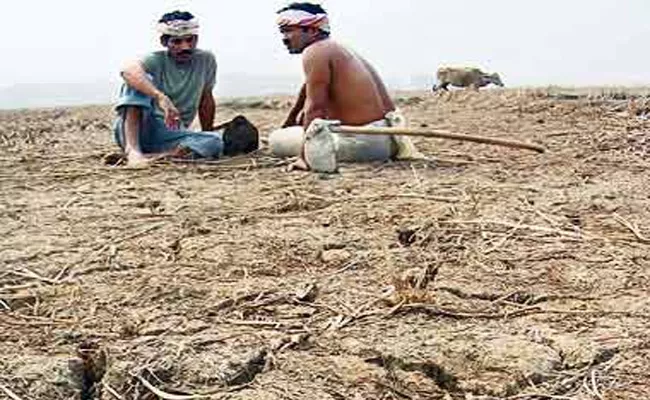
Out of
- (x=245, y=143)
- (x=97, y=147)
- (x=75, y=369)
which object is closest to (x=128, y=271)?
(x=75, y=369)

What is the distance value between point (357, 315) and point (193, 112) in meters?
2.82

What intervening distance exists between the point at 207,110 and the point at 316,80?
42.0 inches

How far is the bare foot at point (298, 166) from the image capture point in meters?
4.18

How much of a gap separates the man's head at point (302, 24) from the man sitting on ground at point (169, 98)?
500mm

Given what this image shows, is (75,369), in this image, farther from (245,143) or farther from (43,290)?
(245,143)

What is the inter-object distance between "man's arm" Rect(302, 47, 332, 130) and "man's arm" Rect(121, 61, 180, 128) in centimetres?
60

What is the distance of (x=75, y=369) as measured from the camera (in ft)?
6.56

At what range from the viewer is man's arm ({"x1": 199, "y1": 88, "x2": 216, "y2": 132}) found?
4.93 m

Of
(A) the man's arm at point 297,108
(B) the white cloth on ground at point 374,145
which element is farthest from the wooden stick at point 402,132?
(A) the man's arm at point 297,108

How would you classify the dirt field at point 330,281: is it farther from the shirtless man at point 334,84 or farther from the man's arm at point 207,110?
the man's arm at point 207,110

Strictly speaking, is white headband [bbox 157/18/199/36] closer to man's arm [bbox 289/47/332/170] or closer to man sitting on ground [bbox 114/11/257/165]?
man sitting on ground [bbox 114/11/257/165]

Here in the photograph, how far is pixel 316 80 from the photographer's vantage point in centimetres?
Answer: 411

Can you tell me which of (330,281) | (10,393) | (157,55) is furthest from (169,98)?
(10,393)

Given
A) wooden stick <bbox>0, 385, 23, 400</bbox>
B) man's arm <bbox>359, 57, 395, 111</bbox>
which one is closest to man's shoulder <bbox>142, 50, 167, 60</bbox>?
man's arm <bbox>359, 57, 395, 111</bbox>
